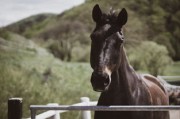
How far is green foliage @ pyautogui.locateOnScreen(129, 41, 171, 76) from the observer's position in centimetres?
1234

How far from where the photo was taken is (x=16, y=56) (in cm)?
1077

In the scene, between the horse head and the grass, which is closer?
the horse head

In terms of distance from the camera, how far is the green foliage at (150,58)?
12.3 meters

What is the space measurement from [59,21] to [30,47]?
1.32m

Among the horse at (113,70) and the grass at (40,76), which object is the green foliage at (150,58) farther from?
the horse at (113,70)

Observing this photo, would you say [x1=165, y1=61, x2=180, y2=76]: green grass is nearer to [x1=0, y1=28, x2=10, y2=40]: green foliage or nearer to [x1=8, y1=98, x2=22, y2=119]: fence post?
[x1=0, y1=28, x2=10, y2=40]: green foliage

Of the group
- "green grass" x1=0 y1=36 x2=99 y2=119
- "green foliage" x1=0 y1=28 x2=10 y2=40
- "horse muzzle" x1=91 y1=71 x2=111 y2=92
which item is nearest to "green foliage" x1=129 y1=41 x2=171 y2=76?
"green grass" x1=0 y1=36 x2=99 y2=119

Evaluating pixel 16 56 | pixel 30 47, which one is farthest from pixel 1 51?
pixel 30 47

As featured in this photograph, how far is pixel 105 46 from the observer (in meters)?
2.61

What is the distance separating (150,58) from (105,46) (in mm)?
10253

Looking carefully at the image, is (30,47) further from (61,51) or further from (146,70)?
(146,70)

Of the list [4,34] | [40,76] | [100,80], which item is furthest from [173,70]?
[100,80]

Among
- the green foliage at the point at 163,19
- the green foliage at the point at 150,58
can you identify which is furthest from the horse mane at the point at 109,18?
the green foliage at the point at 163,19

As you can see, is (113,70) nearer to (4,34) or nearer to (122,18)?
(122,18)
